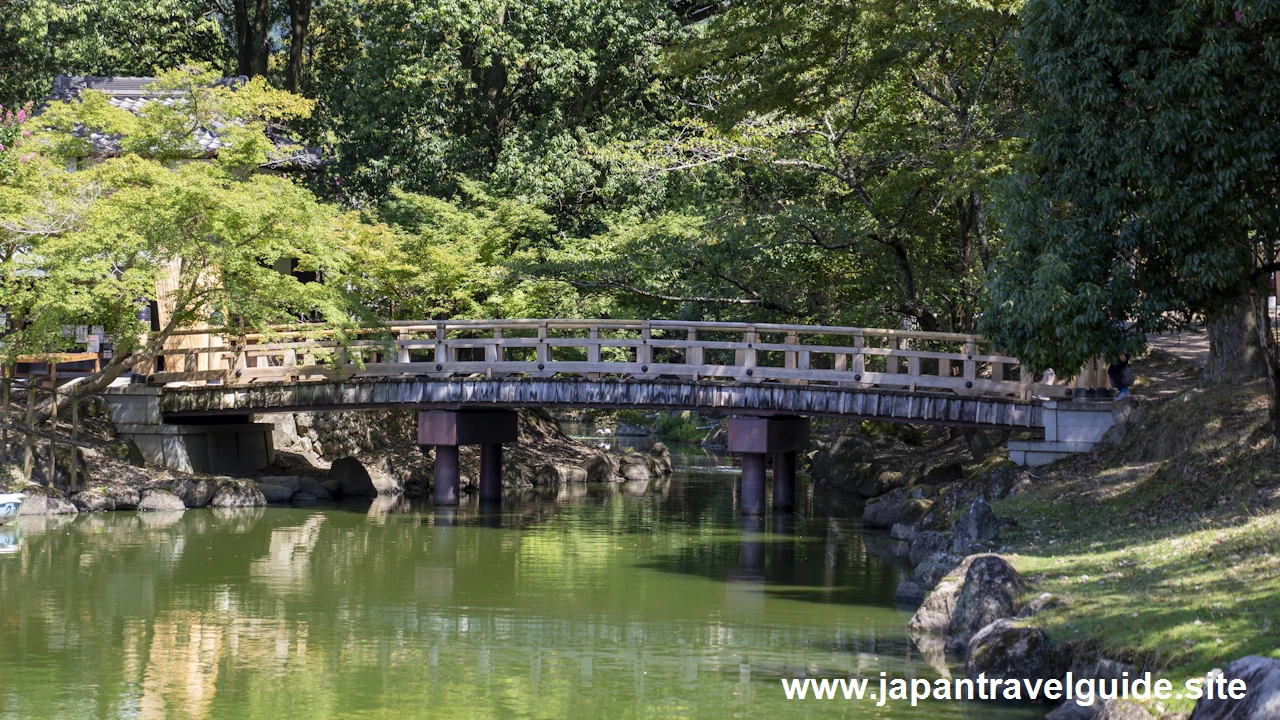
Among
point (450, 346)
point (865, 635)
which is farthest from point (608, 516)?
point (865, 635)

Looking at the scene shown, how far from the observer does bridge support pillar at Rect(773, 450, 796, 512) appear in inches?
1040

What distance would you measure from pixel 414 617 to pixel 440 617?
0.96ft

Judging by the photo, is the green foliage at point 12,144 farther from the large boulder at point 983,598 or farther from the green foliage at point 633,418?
the green foliage at point 633,418

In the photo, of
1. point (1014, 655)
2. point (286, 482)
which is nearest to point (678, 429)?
point (286, 482)

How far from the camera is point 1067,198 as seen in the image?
1584cm

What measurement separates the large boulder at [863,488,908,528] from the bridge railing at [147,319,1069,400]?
2.05 metres

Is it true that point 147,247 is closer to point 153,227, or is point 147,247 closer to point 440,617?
point 153,227

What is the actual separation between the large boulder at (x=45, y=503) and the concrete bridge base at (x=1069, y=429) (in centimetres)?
1650

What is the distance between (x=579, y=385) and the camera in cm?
2584

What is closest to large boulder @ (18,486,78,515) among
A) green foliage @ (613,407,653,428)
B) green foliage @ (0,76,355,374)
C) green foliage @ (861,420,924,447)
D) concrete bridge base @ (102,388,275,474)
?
green foliage @ (0,76,355,374)

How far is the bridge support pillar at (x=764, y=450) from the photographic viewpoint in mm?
25094

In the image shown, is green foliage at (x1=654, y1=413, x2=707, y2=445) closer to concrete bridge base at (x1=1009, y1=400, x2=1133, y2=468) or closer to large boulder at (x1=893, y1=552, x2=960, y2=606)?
concrete bridge base at (x1=1009, y1=400, x2=1133, y2=468)

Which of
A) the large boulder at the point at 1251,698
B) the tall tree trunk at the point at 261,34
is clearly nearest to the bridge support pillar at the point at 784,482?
the large boulder at the point at 1251,698

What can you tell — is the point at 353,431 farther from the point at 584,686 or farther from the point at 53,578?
the point at 584,686
